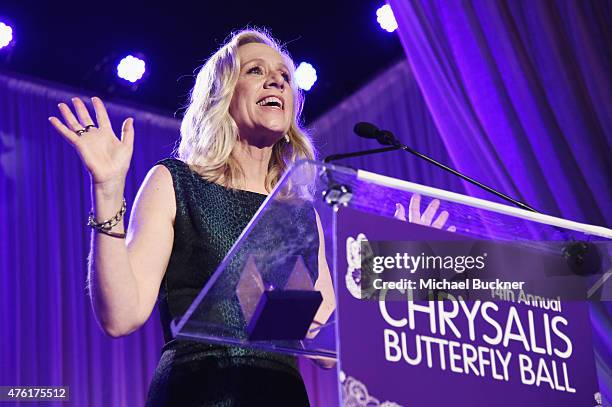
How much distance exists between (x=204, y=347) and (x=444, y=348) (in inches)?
26.3

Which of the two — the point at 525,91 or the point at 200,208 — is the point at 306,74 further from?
the point at 200,208

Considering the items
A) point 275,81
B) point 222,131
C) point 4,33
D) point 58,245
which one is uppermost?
point 4,33

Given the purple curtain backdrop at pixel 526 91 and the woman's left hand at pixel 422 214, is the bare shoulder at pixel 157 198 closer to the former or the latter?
the woman's left hand at pixel 422 214

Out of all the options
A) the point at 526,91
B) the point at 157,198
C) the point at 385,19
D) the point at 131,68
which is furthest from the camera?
the point at 131,68

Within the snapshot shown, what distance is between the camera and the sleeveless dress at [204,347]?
1.51 metres

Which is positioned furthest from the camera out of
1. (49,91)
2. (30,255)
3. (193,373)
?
(49,91)

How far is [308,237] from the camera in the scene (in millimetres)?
1176

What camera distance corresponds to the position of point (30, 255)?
5039 mm

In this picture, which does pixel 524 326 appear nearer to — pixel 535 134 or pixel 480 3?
pixel 535 134

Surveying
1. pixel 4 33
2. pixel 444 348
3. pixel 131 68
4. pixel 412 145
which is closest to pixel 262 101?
pixel 444 348

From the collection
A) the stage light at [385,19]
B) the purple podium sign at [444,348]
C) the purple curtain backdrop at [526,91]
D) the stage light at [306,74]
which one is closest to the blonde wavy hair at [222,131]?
the purple podium sign at [444,348]

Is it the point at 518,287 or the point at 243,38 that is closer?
the point at 518,287

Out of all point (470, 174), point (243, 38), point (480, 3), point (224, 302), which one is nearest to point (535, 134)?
point (470, 174)

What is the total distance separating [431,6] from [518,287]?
253cm
